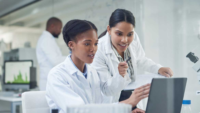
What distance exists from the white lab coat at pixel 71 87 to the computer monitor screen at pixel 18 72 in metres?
2.20

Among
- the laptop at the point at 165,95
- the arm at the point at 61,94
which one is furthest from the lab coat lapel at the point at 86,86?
the laptop at the point at 165,95

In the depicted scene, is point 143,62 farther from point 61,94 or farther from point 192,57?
point 61,94

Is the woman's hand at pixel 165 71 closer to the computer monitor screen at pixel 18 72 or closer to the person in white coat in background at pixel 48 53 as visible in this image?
the person in white coat in background at pixel 48 53

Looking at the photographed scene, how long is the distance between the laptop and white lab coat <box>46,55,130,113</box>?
292mm

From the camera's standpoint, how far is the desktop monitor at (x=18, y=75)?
11.0ft

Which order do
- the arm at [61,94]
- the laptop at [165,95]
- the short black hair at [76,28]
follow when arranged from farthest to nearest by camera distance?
the short black hair at [76,28], the arm at [61,94], the laptop at [165,95]

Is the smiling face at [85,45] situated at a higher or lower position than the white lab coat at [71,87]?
higher

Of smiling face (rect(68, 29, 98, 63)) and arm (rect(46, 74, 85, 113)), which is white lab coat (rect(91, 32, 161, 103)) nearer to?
smiling face (rect(68, 29, 98, 63))

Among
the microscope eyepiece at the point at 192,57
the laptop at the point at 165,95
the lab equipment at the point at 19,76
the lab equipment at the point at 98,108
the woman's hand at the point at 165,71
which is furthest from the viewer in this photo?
the lab equipment at the point at 19,76

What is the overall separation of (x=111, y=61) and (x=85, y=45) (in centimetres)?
37

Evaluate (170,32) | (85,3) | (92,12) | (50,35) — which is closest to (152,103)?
(170,32)

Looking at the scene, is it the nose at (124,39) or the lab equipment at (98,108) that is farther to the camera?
the nose at (124,39)

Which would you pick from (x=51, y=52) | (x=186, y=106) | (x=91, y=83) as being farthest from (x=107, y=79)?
(x=51, y=52)

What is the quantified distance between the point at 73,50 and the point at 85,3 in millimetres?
1498
